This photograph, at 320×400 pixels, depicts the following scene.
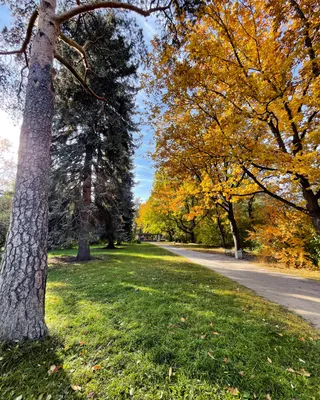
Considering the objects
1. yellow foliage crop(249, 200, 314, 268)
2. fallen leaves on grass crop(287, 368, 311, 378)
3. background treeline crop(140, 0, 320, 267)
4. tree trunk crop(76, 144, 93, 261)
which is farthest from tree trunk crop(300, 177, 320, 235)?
tree trunk crop(76, 144, 93, 261)

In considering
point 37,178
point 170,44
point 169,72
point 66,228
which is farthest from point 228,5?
point 66,228

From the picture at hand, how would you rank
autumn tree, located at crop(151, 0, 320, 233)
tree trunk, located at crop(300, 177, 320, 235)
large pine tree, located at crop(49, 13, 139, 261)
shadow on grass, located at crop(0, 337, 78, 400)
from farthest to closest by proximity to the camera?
large pine tree, located at crop(49, 13, 139, 261), tree trunk, located at crop(300, 177, 320, 235), autumn tree, located at crop(151, 0, 320, 233), shadow on grass, located at crop(0, 337, 78, 400)

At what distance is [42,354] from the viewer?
2096mm

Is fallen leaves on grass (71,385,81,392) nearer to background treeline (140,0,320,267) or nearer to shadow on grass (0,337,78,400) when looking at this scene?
shadow on grass (0,337,78,400)

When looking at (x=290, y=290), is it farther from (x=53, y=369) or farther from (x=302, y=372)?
(x=53, y=369)

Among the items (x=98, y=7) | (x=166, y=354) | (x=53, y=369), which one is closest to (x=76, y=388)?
(x=53, y=369)

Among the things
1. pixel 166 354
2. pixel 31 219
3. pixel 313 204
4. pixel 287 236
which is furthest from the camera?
pixel 287 236

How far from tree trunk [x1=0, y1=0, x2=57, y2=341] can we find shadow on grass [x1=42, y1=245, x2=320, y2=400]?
0.68 meters

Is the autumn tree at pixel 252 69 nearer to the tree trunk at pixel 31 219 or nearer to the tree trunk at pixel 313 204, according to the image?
the tree trunk at pixel 313 204

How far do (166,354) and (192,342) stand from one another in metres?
0.43

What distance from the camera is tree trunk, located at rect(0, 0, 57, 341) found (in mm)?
2316

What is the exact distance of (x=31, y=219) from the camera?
251cm

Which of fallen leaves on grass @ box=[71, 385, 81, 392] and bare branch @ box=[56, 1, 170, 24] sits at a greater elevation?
bare branch @ box=[56, 1, 170, 24]

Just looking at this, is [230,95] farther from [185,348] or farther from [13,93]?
[13,93]
